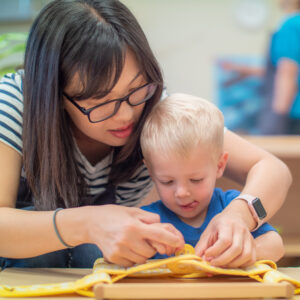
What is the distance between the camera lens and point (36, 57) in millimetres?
1068

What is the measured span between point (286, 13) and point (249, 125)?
83cm

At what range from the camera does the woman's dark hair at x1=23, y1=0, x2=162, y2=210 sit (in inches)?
39.9

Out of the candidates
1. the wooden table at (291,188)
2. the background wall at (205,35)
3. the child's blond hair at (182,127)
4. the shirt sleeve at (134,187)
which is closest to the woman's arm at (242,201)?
the child's blond hair at (182,127)

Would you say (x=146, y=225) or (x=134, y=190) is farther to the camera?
(x=134, y=190)

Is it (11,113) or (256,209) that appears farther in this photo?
(11,113)

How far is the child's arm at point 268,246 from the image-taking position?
1013 mm

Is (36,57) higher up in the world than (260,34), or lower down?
lower down

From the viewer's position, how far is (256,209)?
103 centimetres

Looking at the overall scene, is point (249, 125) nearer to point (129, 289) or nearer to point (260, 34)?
point (260, 34)

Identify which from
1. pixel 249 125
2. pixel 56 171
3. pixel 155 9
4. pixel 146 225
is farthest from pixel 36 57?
pixel 249 125

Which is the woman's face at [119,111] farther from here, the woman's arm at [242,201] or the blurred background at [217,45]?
the blurred background at [217,45]

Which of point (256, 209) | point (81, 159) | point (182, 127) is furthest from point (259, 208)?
point (81, 159)

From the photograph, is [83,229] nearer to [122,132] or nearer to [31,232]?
[31,232]

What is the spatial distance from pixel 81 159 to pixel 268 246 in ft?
1.75
